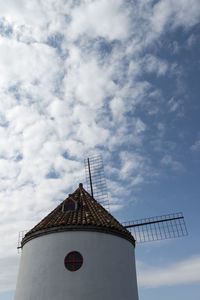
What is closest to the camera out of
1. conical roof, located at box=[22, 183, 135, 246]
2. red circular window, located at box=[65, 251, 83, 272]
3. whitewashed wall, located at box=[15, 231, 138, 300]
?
whitewashed wall, located at box=[15, 231, 138, 300]

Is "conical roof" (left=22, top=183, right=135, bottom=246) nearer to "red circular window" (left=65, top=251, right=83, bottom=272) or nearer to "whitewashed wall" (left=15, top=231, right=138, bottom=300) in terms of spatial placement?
"whitewashed wall" (left=15, top=231, right=138, bottom=300)

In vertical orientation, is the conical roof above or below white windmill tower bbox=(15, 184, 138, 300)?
above

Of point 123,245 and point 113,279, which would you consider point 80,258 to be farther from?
point 123,245

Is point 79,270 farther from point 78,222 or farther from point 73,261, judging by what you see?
point 78,222

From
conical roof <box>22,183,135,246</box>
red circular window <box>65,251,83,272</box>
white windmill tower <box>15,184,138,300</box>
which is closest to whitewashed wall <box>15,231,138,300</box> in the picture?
white windmill tower <box>15,184,138,300</box>

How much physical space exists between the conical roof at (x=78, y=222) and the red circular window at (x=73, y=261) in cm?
135

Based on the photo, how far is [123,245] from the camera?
15273 millimetres

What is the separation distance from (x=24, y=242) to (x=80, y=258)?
4.48m

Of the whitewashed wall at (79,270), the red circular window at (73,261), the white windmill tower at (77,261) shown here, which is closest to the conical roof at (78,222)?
the white windmill tower at (77,261)

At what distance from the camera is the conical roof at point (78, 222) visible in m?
14.4

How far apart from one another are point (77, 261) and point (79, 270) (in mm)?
458

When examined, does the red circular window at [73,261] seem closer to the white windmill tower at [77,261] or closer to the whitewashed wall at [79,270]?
the white windmill tower at [77,261]

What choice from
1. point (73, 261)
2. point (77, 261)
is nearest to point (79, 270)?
point (77, 261)

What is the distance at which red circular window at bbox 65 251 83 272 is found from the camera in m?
13.2
